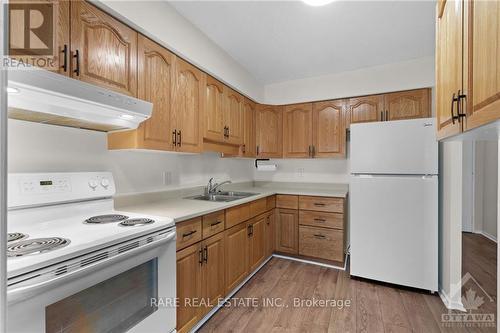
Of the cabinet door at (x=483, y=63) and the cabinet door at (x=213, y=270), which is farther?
the cabinet door at (x=213, y=270)

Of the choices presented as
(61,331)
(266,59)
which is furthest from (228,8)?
(61,331)

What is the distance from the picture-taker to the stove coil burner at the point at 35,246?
0.85 metres

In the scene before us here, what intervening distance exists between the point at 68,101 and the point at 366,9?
6.86 feet

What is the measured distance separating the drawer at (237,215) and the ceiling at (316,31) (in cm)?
159

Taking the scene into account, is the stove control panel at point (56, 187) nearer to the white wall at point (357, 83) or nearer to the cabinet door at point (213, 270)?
the cabinet door at point (213, 270)

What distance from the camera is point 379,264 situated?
2.34m

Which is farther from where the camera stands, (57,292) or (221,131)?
(221,131)

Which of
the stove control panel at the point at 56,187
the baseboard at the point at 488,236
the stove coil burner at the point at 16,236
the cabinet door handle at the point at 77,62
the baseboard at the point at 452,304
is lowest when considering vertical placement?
the baseboard at the point at 452,304

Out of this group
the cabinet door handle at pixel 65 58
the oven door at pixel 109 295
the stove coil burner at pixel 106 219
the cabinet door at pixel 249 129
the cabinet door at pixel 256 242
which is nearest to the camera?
the oven door at pixel 109 295

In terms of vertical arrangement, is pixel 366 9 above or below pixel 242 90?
above

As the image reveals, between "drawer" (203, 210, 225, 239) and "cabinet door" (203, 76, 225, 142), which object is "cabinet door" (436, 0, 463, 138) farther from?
"cabinet door" (203, 76, 225, 142)

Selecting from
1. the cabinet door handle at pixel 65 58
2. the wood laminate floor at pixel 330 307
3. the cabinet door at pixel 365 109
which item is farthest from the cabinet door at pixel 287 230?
the cabinet door handle at pixel 65 58

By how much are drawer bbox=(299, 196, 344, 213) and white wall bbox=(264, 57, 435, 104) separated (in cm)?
133

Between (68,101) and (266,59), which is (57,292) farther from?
(266,59)
